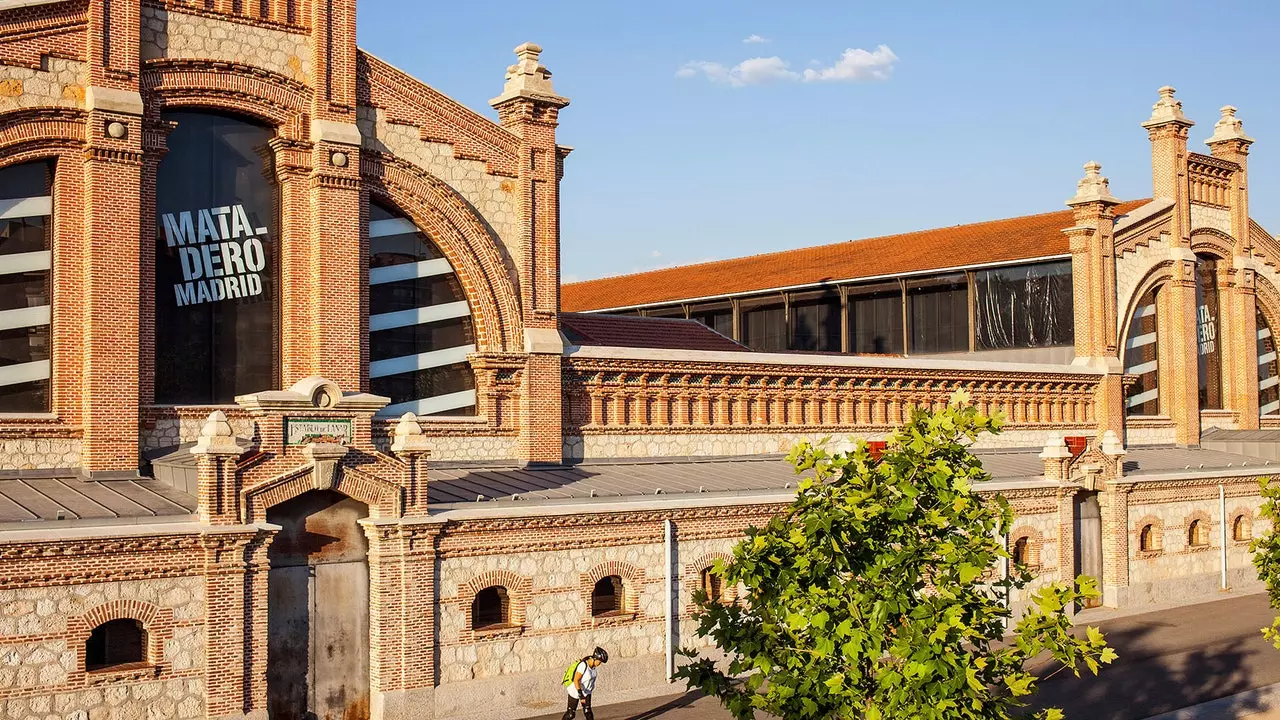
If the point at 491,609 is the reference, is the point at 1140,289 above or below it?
above

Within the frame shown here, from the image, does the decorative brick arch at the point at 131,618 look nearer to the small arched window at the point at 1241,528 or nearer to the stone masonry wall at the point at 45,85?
the stone masonry wall at the point at 45,85

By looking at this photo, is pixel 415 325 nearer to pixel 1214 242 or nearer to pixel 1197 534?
pixel 1197 534

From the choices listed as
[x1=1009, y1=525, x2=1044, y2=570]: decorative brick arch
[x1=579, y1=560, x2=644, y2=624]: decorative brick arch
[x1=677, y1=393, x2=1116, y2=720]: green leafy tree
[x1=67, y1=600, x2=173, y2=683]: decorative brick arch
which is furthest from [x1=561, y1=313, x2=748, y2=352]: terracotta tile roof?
[x1=677, y1=393, x2=1116, y2=720]: green leafy tree

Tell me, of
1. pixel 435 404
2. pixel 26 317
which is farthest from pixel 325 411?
pixel 435 404

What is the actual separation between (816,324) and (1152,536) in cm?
1649

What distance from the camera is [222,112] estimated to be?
26.1m

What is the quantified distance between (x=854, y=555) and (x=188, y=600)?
1092 centimetres

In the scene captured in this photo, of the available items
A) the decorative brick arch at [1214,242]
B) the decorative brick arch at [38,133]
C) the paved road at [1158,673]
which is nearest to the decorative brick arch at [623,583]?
the paved road at [1158,673]

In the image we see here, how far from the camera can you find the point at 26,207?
24.0 meters

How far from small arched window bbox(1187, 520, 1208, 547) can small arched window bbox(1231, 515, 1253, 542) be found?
167 centimetres

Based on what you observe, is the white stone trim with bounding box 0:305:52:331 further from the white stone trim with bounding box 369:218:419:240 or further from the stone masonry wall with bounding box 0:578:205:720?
the white stone trim with bounding box 369:218:419:240

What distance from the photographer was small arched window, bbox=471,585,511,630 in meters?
24.5

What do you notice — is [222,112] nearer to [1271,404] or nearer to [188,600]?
[188,600]

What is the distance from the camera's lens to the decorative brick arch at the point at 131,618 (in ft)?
65.6
